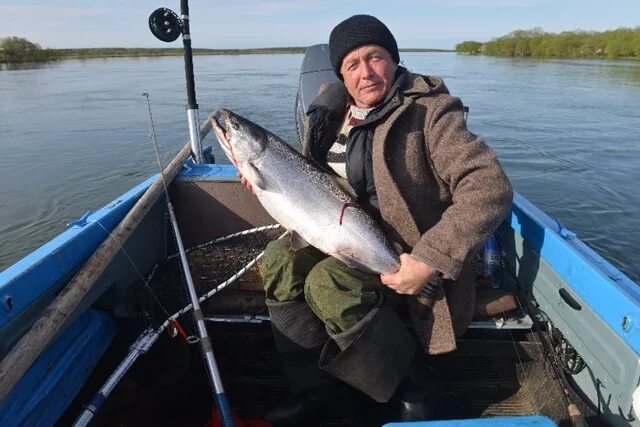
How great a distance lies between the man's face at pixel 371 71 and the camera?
8.57ft

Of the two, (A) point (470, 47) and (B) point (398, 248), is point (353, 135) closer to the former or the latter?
(B) point (398, 248)

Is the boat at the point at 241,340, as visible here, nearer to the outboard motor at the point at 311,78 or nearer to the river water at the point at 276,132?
the outboard motor at the point at 311,78

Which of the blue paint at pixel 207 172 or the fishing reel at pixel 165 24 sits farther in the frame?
the fishing reel at pixel 165 24

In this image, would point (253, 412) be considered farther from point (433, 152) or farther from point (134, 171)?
point (134, 171)

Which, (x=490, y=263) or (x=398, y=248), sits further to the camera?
(x=490, y=263)

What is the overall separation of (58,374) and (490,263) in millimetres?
2607

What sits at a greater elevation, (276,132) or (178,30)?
(178,30)

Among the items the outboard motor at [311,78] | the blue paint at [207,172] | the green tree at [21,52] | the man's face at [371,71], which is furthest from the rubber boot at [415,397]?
the green tree at [21,52]

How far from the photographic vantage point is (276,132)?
38.5 feet

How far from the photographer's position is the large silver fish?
2490 mm

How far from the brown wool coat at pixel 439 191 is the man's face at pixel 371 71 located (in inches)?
5.6

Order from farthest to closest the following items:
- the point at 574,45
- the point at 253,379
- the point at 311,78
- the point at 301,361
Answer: the point at 574,45 < the point at 311,78 < the point at 253,379 < the point at 301,361

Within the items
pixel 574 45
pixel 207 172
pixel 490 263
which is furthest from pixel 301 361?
pixel 574 45

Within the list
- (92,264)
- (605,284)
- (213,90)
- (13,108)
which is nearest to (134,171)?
(92,264)
